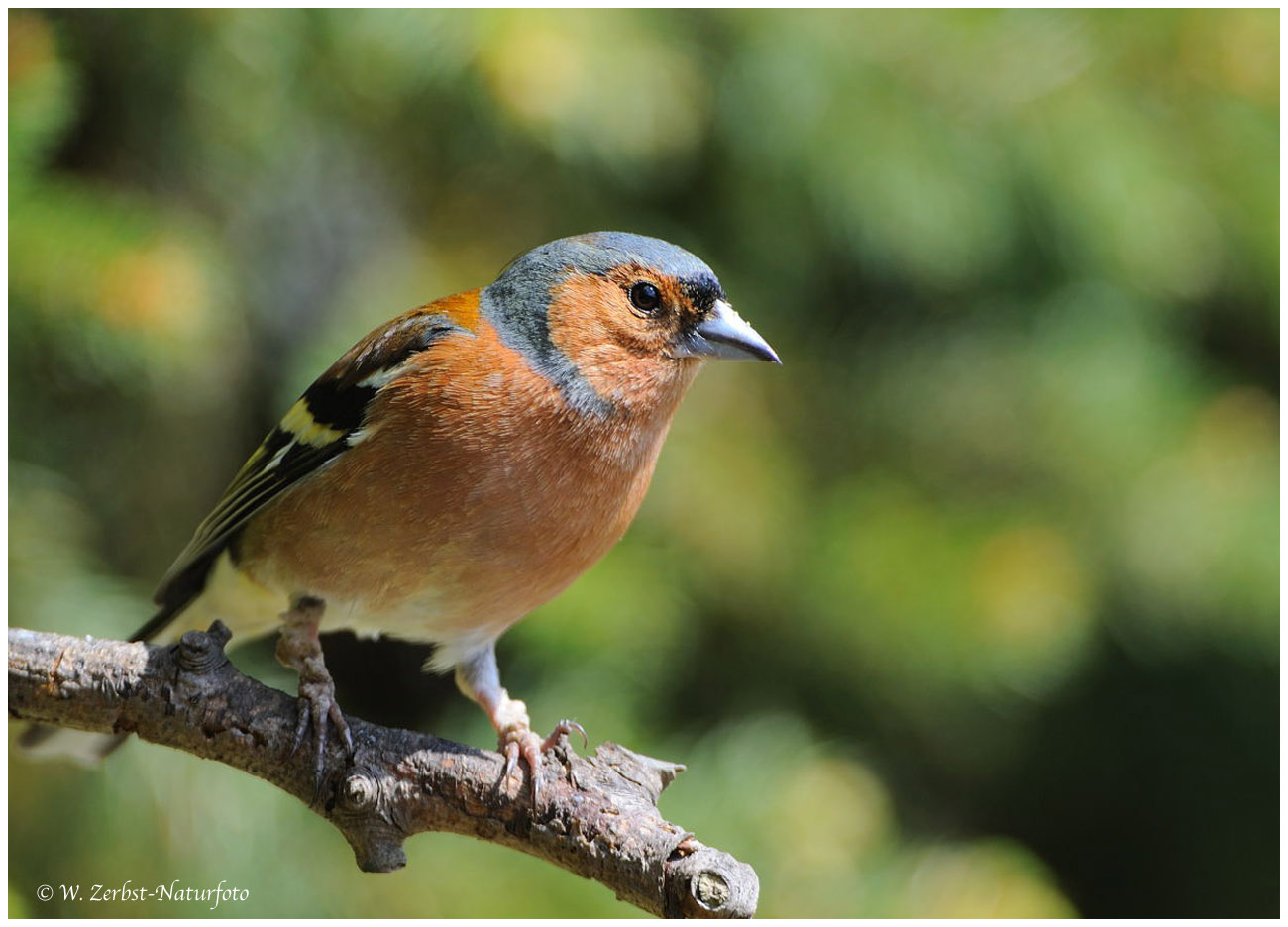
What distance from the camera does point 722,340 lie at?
2271 millimetres

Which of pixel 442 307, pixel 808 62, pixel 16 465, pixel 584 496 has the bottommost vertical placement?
pixel 16 465

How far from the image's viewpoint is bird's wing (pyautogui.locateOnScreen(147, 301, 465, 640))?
2334mm

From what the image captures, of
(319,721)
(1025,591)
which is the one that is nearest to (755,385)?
(1025,591)

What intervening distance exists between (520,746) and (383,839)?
27cm

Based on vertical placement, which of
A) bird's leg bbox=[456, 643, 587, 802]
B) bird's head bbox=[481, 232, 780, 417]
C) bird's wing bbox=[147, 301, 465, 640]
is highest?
bird's head bbox=[481, 232, 780, 417]

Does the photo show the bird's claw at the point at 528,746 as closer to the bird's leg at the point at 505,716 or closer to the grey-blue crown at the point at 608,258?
the bird's leg at the point at 505,716

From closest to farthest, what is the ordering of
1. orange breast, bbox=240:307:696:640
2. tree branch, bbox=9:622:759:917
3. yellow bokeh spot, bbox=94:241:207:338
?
tree branch, bbox=9:622:759:917 → orange breast, bbox=240:307:696:640 → yellow bokeh spot, bbox=94:241:207:338

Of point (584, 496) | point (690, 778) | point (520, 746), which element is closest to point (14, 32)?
point (584, 496)

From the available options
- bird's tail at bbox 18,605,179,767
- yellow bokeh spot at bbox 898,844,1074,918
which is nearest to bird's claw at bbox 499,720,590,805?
bird's tail at bbox 18,605,179,767

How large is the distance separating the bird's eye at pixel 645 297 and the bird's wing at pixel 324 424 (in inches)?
13.6

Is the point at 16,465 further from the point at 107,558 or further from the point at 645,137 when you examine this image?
the point at 645,137

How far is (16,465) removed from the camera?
298 centimetres

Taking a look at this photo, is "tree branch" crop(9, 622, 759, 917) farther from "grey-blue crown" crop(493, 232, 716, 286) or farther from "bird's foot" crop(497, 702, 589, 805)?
"grey-blue crown" crop(493, 232, 716, 286)

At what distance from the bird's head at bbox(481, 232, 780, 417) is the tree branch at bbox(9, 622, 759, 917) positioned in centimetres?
68
